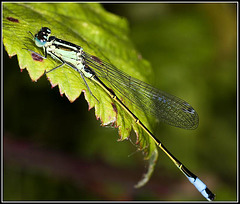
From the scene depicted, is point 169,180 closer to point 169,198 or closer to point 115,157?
point 169,198

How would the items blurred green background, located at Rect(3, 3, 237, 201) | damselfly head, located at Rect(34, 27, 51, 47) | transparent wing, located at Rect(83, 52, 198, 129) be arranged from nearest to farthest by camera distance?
1. damselfly head, located at Rect(34, 27, 51, 47)
2. transparent wing, located at Rect(83, 52, 198, 129)
3. blurred green background, located at Rect(3, 3, 237, 201)

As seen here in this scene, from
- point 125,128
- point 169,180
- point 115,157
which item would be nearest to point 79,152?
point 115,157

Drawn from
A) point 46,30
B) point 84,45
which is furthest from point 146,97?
point 46,30

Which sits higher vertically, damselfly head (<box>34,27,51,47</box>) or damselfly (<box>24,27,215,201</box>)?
damselfly head (<box>34,27,51,47</box>)

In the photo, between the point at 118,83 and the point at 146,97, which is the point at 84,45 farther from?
the point at 146,97

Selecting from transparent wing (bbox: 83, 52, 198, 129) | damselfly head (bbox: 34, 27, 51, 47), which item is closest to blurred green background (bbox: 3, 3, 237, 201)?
transparent wing (bbox: 83, 52, 198, 129)

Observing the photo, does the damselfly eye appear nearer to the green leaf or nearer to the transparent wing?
the green leaf

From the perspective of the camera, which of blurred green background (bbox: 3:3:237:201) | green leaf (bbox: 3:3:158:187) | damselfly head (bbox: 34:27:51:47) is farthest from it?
blurred green background (bbox: 3:3:237:201)

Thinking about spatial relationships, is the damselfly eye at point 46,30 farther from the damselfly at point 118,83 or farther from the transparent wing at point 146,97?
the transparent wing at point 146,97
